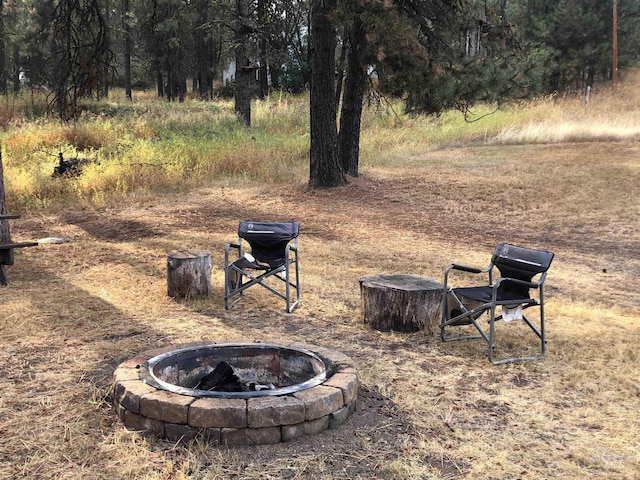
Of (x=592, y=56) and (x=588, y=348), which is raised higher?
(x=592, y=56)

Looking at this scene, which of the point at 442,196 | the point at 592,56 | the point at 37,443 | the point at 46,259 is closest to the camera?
the point at 37,443

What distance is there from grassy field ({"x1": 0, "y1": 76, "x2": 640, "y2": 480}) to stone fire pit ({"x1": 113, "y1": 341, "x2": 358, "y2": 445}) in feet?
0.25

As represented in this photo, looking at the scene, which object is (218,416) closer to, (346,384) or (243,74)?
(346,384)

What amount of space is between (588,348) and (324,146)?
7.62 metres

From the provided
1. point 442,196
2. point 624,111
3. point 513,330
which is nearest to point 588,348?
point 513,330

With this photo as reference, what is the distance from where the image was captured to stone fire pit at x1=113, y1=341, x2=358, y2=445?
2955mm

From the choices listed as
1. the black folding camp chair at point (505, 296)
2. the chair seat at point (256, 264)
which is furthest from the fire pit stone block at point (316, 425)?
the chair seat at point (256, 264)

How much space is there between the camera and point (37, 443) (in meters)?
2.95

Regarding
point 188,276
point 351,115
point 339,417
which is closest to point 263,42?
point 351,115

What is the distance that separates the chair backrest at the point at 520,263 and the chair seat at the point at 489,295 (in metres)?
0.08

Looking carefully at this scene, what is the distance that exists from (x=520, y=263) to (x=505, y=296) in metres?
0.26

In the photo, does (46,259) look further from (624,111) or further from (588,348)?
(624,111)

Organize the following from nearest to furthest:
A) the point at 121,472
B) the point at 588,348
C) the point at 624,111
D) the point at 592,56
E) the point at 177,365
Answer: the point at 121,472 → the point at 177,365 → the point at 588,348 → the point at 624,111 → the point at 592,56

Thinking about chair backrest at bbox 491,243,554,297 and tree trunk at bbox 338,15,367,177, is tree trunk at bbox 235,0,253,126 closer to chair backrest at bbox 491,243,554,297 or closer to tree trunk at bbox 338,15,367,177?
tree trunk at bbox 338,15,367,177
